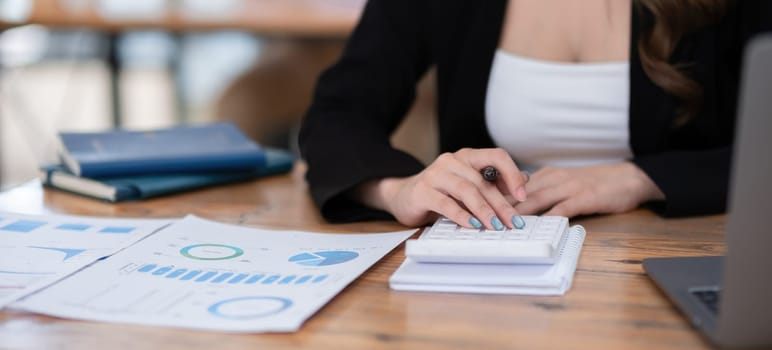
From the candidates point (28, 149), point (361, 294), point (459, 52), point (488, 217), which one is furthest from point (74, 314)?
point (28, 149)

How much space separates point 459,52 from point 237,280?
0.61m

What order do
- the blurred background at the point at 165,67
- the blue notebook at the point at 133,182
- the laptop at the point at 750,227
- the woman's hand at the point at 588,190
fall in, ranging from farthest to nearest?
the blurred background at the point at 165,67 → the blue notebook at the point at 133,182 → the woman's hand at the point at 588,190 → the laptop at the point at 750,227

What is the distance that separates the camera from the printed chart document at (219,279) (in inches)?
25.6

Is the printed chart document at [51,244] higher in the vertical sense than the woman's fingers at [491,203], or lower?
lower

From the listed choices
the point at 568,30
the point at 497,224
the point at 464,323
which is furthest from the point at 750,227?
the point at 568,30

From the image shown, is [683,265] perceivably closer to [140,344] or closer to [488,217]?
[488,217]

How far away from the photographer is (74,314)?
656 millimetres

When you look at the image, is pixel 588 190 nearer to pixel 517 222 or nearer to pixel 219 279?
pixel 517 222

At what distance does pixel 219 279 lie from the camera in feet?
2.40

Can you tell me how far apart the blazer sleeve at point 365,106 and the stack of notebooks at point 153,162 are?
0.35 ft

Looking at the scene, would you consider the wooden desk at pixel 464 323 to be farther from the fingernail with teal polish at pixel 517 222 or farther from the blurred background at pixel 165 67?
the blurred background at pixel 165 67

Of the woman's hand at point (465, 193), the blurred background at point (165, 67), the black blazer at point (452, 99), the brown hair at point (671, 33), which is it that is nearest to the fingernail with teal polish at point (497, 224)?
the woman's hand at point (465, 193)

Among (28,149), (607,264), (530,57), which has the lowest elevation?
(28,149)

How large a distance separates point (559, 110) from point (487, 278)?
542 mm
